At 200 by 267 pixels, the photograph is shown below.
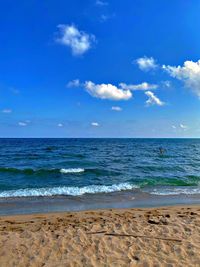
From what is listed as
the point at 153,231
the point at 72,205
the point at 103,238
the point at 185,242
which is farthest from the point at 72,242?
the point at 72,205

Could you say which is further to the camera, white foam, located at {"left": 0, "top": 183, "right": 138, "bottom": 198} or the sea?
white foam, located at {"left": 0, "top": 183, "right": 138, "bottom": 198}

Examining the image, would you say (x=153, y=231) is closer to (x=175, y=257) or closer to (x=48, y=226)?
(x=175, y=257)

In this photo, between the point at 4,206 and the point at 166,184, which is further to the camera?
the point at 166,184

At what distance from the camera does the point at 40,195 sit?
41.8 feet

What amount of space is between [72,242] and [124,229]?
1.60 meters

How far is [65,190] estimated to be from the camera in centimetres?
1384

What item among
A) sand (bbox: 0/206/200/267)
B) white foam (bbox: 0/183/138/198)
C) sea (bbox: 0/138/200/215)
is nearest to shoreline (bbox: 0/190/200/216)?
sea (bbox: 0/138/200/215)

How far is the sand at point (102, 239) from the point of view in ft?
17.9

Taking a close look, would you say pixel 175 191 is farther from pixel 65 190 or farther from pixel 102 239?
pixel 102 239

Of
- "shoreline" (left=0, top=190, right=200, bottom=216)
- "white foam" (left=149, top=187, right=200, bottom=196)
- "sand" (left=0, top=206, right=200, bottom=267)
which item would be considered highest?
"sand" (left=0, top=206, right=200, bottom=267)

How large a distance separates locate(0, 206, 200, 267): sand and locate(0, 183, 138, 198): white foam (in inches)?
155

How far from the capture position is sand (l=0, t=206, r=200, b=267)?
5.44m

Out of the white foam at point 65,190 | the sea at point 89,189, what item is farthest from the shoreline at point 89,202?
the white foam at point 65,190

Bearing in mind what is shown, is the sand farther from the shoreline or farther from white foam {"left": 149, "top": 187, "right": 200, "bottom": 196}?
white foam {"left": 149, "top": 187, "right": 200, "bottom": 196}
